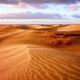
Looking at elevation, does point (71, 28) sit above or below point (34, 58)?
above

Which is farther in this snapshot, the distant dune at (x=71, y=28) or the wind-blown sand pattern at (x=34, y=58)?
the distant dune at (x=71, y=28)

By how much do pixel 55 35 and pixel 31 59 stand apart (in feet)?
2.11

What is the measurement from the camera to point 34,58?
157 inches

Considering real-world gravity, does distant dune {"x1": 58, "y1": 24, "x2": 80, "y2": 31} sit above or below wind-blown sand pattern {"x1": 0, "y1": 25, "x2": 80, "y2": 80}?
above

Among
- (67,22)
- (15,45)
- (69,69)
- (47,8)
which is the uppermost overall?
(47,8)

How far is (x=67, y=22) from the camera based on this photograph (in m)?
4.17

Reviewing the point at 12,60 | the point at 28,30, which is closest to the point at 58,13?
the point at 28,30

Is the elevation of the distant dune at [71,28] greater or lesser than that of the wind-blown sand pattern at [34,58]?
greater

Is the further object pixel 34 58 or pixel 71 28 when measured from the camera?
pixel 71 28

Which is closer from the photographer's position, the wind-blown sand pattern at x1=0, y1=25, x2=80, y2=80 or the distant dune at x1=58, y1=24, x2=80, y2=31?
the wind-blown sand pattern at x1=0, y1=25, x2=80, y2=80

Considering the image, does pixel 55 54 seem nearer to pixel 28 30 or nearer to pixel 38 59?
pixel 38 59

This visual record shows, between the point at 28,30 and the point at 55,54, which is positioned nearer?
the point at 55,54

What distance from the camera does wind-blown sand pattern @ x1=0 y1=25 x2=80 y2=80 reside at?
3.72 metres

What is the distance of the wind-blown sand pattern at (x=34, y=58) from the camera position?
3.72 meters
